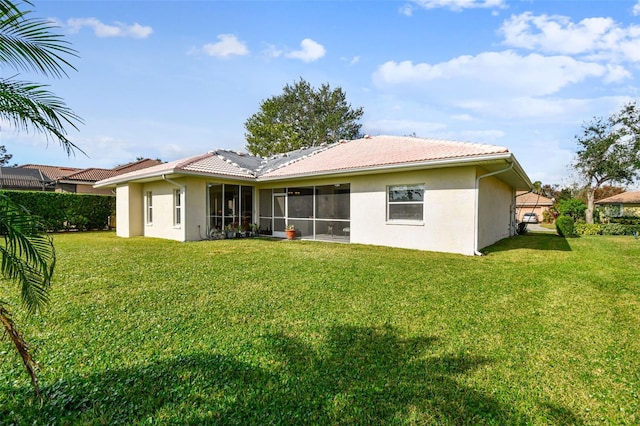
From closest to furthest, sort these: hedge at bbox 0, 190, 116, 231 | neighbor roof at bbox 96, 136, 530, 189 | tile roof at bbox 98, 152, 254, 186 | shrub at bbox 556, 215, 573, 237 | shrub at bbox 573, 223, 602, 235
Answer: neighbor roof at bbox 96, 136, 530, 189 → tile roof at bbox 98, 152, 254, 186 → hedge at bbox 0, 190, 116, 231 → shrub at bbox 556, 215, 573, 237 → shrub at bbox 573, 223, 602, 235

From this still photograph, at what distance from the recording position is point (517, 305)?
516 centimetres

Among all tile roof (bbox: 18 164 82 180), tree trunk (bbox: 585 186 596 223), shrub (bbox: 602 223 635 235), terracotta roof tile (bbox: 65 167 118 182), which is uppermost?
tile roof (bbox: 18 164 82 180)

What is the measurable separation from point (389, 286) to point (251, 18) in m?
9.98

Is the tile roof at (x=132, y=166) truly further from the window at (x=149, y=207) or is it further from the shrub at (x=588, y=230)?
the shrub at (x=588, y=230)

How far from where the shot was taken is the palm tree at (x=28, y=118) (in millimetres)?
2061

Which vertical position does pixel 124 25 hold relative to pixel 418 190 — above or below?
above

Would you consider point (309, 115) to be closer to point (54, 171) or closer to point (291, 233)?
point (291, 233)

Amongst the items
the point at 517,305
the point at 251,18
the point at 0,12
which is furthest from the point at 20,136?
the point at 251,18

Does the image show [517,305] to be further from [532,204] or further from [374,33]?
[532,204]

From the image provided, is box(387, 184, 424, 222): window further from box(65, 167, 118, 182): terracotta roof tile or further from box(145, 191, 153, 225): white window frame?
box(65, 167, 118, 182): terracotta roof tile

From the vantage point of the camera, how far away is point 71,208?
1811 centimetres

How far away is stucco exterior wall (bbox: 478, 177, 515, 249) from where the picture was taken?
37.2 ft

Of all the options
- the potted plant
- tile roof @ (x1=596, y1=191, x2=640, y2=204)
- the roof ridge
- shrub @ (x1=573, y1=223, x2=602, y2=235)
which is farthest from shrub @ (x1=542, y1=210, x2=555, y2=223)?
the roof ridge

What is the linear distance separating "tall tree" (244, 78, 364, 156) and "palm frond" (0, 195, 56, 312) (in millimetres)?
33295
